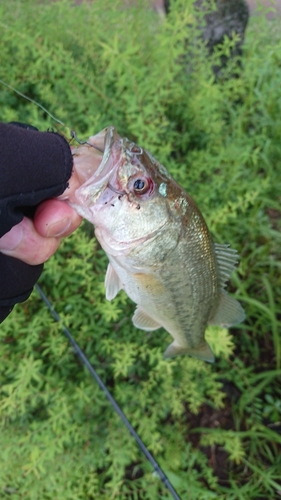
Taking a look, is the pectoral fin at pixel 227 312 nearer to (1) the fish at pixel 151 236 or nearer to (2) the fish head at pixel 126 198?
(1) the fish at pixel 151 236

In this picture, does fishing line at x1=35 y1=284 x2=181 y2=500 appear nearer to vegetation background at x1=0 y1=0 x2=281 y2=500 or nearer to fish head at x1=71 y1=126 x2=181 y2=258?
vegetation background at x1=0 y1=0 x2=281 y2=500

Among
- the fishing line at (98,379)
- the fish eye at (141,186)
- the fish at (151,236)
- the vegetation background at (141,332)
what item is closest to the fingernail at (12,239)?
the fish at (151,236)

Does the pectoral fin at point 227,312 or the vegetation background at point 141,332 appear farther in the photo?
the vegetation background at point 141,332

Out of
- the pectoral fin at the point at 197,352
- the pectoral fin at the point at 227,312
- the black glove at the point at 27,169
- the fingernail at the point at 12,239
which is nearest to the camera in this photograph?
the black glove at the point at 27,169

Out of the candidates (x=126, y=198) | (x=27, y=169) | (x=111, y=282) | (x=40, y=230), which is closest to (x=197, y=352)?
(x=111, y=282)

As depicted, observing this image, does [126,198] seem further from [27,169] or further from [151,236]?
[27,169]

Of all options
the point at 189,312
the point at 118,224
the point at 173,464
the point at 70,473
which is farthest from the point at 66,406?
the point at 118,224
